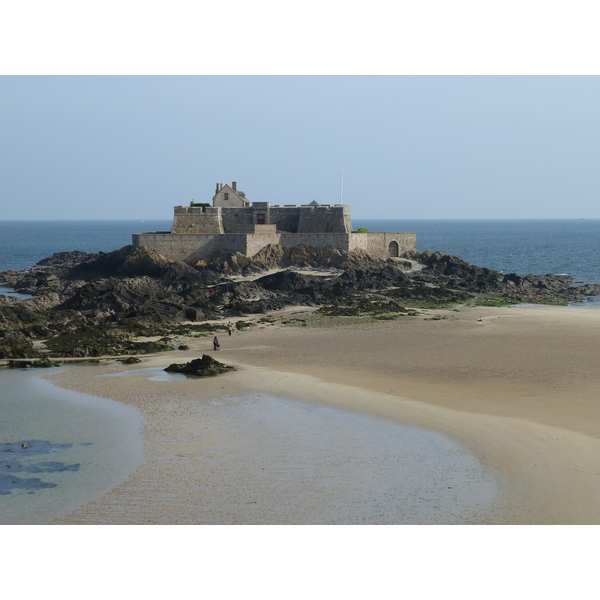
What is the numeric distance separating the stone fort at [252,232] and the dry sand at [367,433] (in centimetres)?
1739

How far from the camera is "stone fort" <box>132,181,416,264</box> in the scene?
37.7 m

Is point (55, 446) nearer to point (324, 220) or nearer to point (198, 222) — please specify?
point (198, 222)

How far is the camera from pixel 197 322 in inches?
958

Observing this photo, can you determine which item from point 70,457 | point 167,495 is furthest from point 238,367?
point 167,495

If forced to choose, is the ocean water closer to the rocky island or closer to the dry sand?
the dry sand

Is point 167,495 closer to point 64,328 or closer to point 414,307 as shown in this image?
point 64,328

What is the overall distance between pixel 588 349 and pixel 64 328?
1434 centimetres

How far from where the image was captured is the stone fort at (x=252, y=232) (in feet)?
124

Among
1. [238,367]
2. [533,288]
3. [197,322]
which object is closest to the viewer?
[238,367]

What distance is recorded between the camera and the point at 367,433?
12172 mm

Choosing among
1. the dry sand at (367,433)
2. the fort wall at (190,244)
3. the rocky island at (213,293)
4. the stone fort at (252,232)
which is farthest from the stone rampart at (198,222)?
the dry sand at (367,433)

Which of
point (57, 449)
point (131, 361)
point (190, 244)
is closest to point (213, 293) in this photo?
point (190, 244)

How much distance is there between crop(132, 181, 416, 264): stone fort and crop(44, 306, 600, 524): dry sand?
1739 cm

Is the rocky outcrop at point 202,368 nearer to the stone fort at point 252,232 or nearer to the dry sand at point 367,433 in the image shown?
the dry sand at point 367,433
